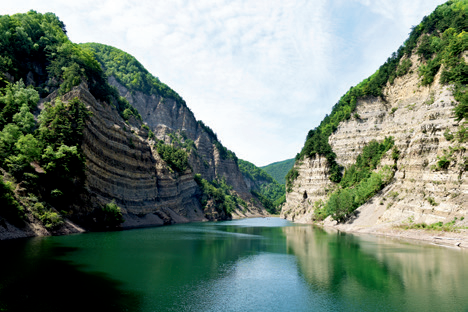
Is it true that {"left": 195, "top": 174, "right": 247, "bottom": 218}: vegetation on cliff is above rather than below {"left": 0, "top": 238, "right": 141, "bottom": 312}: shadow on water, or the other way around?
above

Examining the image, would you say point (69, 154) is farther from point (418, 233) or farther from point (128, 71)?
point (128, 71)

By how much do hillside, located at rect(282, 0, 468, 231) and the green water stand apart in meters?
14.4

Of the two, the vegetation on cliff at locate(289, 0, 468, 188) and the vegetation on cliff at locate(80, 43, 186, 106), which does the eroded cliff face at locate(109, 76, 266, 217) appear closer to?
the vegetation on cliff at locate(80, 43, 186, 106)

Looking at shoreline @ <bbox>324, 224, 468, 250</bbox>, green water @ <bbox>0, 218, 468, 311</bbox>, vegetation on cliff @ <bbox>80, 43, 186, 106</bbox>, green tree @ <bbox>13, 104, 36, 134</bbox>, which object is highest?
vegetation on cliff @ <bbox>80, 43, 186, 106</bbox>

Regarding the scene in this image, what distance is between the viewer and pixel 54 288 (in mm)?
18047

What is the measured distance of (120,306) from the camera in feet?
52.6

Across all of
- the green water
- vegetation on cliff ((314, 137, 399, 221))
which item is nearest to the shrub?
the green water

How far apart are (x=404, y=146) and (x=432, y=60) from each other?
71.2ft

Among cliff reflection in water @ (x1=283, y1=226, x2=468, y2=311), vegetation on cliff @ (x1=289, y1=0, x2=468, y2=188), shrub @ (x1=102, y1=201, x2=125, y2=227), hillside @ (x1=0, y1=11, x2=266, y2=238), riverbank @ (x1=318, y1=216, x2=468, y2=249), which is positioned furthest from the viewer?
shrub @ (x1=102, y1=201, x2=125, y2=227)

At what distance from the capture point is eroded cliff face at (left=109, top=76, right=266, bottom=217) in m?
151

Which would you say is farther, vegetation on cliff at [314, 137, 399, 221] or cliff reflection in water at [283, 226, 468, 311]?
vegetation on cliff at [314, 137, 399, 221]

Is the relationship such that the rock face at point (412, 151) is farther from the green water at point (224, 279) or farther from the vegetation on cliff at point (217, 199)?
the vegetation on cliff at point (217, 199)

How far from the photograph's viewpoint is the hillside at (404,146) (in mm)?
46250

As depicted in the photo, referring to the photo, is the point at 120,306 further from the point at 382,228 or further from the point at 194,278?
the point at 382,228
